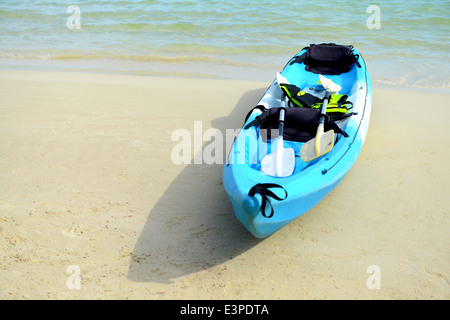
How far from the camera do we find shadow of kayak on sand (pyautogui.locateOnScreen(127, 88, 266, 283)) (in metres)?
3.01

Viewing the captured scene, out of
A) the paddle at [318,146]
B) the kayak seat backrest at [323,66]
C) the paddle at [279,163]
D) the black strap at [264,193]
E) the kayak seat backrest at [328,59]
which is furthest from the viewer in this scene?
the kayak seat backrest at [328,59]

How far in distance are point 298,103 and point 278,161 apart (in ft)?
4.75

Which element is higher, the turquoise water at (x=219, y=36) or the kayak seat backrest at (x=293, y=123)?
the turquoise water at (x=219, y=36)

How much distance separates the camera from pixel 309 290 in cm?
283

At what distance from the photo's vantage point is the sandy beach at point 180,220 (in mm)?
2871

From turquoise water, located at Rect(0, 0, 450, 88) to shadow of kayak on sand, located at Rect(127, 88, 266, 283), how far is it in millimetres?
3990

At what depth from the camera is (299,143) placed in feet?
12.7

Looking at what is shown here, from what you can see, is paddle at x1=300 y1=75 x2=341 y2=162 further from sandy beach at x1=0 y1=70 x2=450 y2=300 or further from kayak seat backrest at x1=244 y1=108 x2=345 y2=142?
sandy beach at x1=0 y1=70 x2=450 y2=300

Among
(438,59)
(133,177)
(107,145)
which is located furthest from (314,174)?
(438,59)

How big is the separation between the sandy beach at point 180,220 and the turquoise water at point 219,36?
260 cm

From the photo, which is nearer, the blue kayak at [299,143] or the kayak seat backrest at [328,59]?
the blue kayak at [299,143]

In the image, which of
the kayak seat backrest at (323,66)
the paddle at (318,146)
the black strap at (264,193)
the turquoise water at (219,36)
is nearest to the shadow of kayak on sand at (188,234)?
the black strap at (264,193)

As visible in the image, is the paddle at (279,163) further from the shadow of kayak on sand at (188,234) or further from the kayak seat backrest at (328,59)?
the kayak seat backrest at (328,59)

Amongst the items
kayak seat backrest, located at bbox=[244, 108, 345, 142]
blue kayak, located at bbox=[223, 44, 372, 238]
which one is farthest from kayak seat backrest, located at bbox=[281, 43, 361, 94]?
kayak seat backrest, located at bbox=[244, 108, 345, 142]
